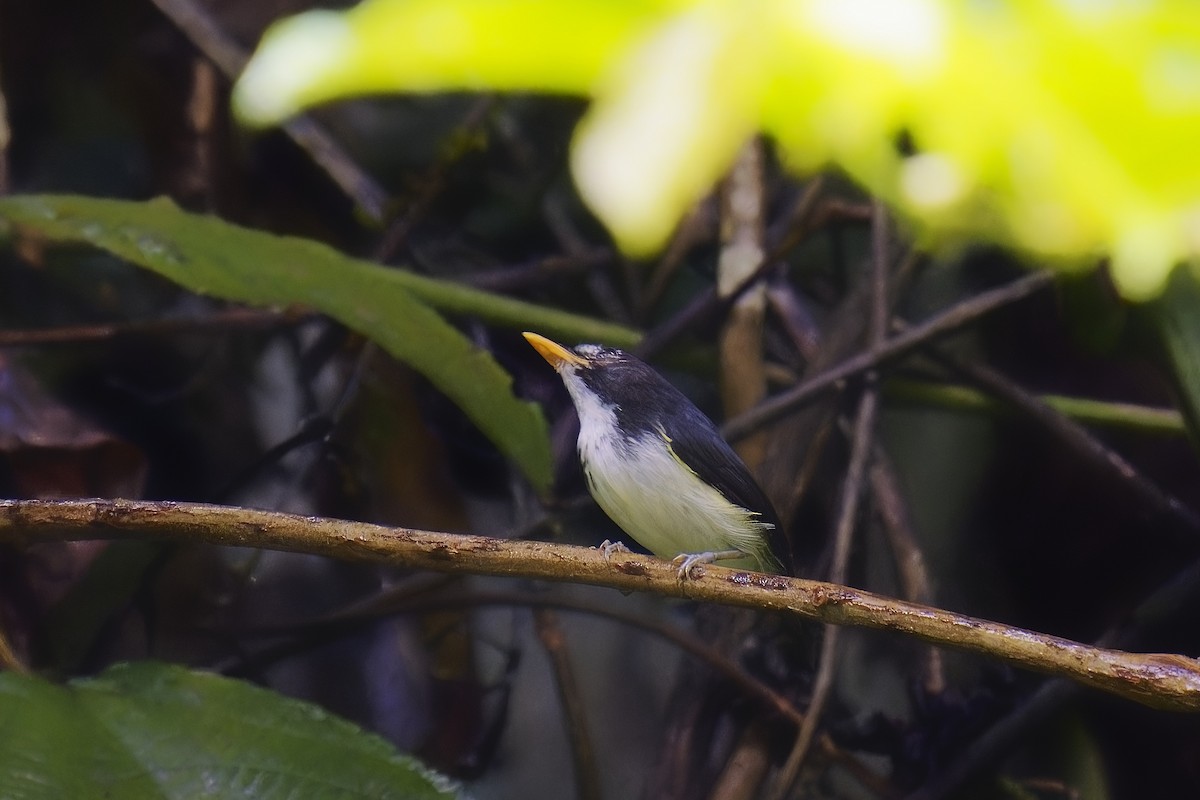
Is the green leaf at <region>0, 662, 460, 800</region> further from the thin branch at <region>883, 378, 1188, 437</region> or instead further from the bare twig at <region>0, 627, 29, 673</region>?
the thin branch at <region>883, 378, 1188, 437</region>

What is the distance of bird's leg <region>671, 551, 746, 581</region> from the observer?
0.76 m

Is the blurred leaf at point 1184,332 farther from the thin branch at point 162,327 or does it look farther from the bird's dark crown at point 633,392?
the thin branch at point 162,327

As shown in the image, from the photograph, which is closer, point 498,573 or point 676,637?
point 498,573

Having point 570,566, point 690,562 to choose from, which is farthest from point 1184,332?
point 570,566

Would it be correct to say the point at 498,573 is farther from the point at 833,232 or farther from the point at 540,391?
the point at 833,232

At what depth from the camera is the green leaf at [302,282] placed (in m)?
1.00

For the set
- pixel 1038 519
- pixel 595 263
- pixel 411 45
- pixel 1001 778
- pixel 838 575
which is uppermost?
pixel 411 45

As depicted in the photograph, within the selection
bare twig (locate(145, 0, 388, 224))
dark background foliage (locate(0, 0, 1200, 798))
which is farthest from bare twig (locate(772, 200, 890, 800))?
bare twig (locate(145, 0, 388, 224))

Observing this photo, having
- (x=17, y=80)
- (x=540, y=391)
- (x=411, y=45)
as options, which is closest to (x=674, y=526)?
(x=540, y=391)

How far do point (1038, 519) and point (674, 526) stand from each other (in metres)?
0.47

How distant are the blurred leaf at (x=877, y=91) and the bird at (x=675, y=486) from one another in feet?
1.17

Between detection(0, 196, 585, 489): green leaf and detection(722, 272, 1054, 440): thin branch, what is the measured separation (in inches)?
9.2

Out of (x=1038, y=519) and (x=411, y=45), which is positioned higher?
(x=411, y=45)

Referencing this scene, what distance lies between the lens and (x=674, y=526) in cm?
94
